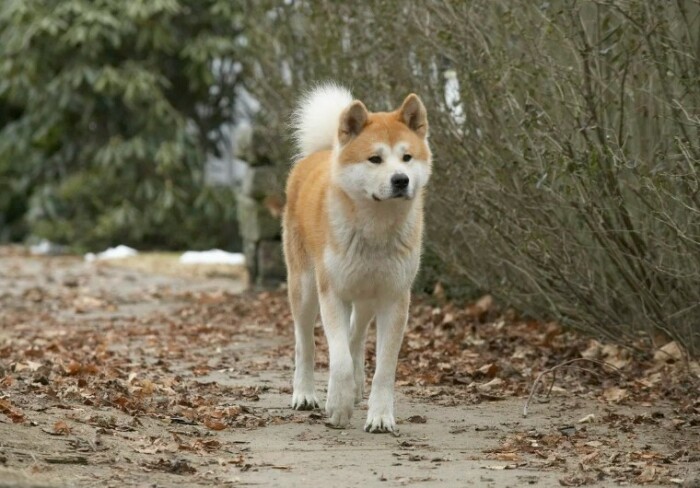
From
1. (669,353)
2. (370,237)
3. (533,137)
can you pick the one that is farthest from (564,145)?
(669,353)

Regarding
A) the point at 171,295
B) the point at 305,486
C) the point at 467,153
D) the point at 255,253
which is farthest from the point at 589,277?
the point at 171,295

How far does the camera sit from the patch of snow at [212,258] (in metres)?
16.7

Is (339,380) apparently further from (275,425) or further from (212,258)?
(212,258)

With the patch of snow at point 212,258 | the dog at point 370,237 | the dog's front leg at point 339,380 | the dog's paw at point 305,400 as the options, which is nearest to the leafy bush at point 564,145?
the dog at point 370,237

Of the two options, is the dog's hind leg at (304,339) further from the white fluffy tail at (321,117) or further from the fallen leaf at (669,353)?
the fallen leaf at (669,353)

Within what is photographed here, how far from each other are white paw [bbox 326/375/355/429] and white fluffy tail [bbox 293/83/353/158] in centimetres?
137

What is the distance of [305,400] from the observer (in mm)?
6770

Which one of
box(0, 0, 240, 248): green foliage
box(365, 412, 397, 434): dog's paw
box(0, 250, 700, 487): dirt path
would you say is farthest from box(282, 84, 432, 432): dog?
box(0, 0, 240, 248): green foliage

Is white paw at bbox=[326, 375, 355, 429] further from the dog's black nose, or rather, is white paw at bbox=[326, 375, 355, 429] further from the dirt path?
the dog's black nose

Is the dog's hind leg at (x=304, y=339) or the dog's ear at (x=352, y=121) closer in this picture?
the dog's ear at (x=352, y=121)

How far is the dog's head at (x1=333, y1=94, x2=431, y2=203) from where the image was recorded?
20.1 feet

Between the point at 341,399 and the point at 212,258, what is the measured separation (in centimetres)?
1107

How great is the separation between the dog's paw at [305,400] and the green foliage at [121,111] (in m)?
11.4

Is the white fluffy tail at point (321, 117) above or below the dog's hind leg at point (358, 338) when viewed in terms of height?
above
